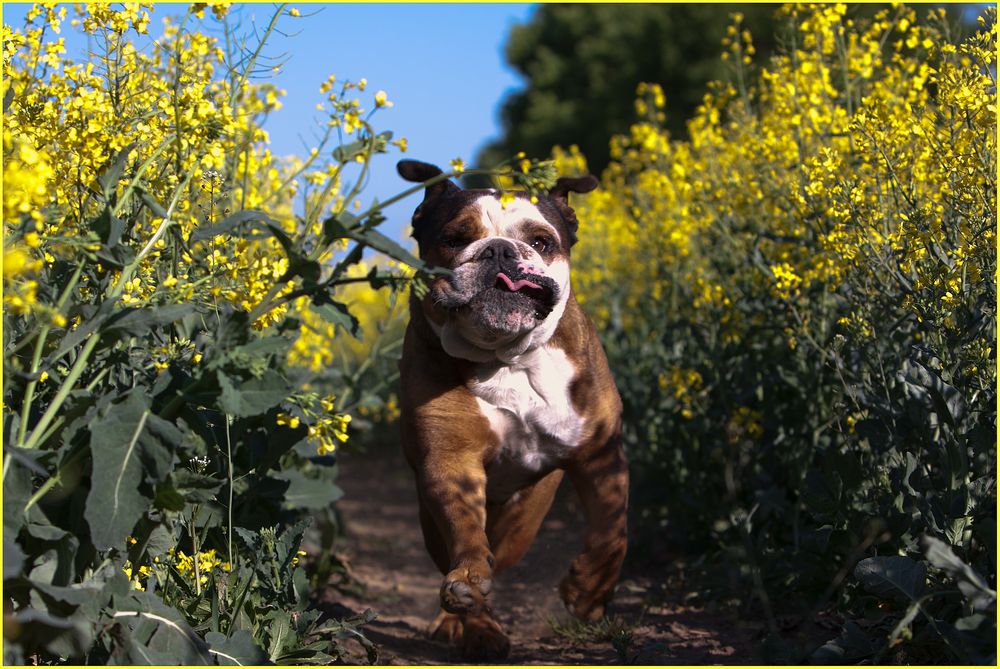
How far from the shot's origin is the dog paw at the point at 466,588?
364cm

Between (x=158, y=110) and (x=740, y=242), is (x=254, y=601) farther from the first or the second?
(x=740, y=242)

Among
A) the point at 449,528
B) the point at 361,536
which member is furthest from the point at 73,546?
the point at 361,536

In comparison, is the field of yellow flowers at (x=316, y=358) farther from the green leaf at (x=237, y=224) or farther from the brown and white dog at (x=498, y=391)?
the brown and white dog at (x=498, y=391)

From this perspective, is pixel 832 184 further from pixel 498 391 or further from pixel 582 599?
pixel 582 599

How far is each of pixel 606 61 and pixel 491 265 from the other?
27.9 m

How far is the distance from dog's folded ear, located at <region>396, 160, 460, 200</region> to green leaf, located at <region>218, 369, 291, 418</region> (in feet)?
5.63

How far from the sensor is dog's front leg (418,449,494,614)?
12.1 feet

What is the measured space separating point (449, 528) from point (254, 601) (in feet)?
2.39

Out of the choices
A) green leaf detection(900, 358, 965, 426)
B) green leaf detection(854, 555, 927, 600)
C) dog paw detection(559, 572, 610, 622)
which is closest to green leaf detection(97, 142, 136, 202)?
dog paw detection(559, 572, 610, 622)

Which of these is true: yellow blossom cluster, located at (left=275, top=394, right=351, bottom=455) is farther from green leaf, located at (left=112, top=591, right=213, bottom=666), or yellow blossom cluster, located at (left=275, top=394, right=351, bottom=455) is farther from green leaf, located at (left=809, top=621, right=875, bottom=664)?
green leaf, located at (left=809, top=621, right=875, bottom=664)

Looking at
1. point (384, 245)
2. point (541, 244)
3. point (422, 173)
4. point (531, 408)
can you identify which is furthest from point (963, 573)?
point (422, 173)

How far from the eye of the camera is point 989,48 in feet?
12.7

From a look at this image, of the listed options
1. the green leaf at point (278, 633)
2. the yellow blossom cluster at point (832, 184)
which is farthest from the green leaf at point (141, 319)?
the yellow blossom cluster at point (832, 184)

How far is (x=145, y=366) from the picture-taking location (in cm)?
337
